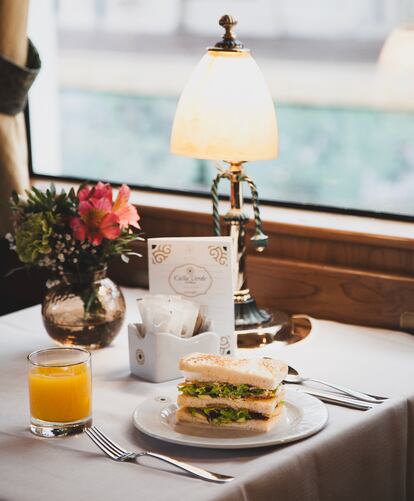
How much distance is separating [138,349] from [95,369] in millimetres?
120

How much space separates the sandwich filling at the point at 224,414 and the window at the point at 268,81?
1.03m

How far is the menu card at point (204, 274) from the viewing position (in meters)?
1.83

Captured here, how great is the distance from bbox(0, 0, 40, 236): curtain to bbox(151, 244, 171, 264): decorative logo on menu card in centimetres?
90

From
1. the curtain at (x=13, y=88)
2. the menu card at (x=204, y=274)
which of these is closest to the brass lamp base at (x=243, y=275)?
the menu card at (x=204, y=274)

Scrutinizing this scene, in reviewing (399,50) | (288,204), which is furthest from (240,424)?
(399,50)

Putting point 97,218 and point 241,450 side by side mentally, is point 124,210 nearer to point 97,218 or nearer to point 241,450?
point 97,218

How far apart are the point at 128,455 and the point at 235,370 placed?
0.71ft

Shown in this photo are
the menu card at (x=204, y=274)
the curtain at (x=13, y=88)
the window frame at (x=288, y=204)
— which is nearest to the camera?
the menu card at (x=204, y=274)

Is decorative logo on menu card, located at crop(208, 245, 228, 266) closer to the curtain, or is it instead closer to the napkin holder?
the napkin holder

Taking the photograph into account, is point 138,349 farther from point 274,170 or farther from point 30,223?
point 274,170

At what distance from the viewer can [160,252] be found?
74.0 inches

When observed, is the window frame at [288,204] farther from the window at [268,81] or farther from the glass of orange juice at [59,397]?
the glass of orange juice at [59,397]

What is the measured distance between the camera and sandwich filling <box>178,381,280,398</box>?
1.47 metres

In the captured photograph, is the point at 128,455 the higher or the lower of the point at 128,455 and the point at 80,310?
the lower
